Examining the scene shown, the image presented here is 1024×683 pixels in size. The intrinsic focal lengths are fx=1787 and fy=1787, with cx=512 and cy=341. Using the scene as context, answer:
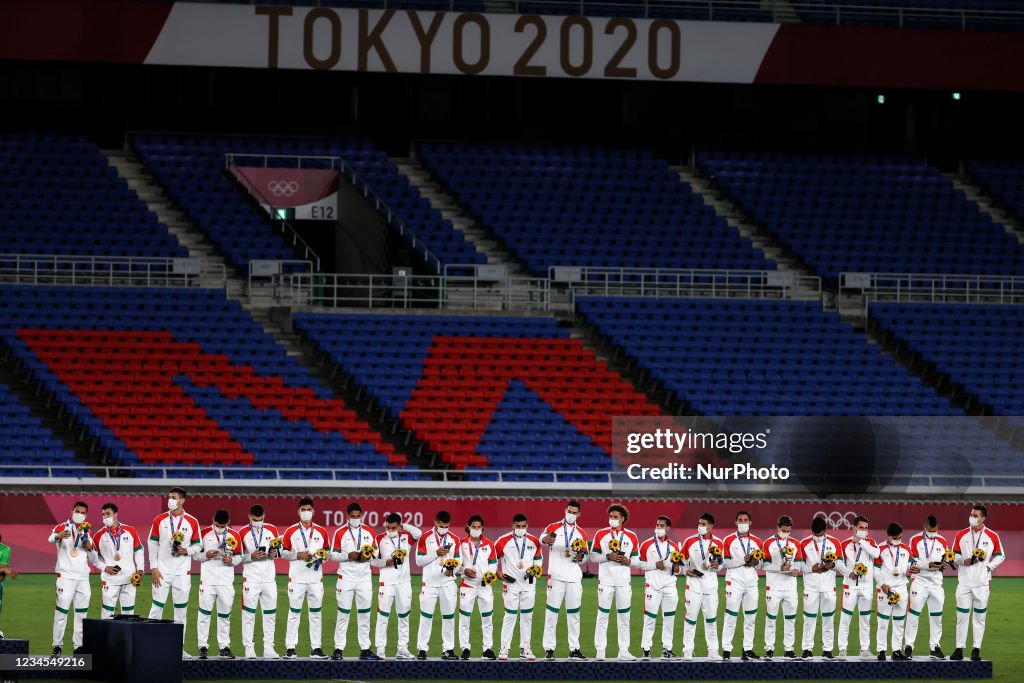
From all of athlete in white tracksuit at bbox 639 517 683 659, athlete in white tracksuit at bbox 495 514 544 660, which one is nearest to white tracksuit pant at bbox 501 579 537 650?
athlete in white tracksuit at bbox 495 514 544 660

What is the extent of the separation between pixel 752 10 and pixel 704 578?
2465cm

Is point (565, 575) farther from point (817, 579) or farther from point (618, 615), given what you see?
point (817, 579)

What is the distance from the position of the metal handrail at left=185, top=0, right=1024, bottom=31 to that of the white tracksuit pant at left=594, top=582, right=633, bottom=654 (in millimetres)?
22799

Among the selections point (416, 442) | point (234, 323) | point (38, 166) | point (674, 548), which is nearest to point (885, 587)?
point (674, 548)

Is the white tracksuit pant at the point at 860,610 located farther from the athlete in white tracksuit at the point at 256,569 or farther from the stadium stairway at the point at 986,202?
the stadium stairway at the point at 986,202

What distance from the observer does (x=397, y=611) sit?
75.5 feet

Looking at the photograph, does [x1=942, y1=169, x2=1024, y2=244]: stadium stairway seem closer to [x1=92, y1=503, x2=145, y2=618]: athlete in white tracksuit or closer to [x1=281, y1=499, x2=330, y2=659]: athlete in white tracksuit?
[x1=281, y1=499, x2=330, y2=659]: athlete in white tracksuit

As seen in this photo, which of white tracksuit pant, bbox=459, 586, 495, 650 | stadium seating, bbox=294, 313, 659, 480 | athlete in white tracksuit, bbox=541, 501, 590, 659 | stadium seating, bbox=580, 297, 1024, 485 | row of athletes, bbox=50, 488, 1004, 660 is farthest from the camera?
stadium seating, bbox=580, 297, 1024, 485

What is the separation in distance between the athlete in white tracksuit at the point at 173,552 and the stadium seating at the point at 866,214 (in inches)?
943

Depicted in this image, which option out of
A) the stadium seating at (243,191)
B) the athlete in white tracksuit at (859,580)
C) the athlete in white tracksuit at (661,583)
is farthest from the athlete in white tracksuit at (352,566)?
the stadium seating at (243,191)

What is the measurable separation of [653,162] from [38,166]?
15.5 meters

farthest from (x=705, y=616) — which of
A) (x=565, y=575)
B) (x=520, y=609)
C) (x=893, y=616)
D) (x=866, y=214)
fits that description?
(x=866, y=214)

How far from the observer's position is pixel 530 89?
47000 mm

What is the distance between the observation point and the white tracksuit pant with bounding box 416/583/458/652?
22844 mm
